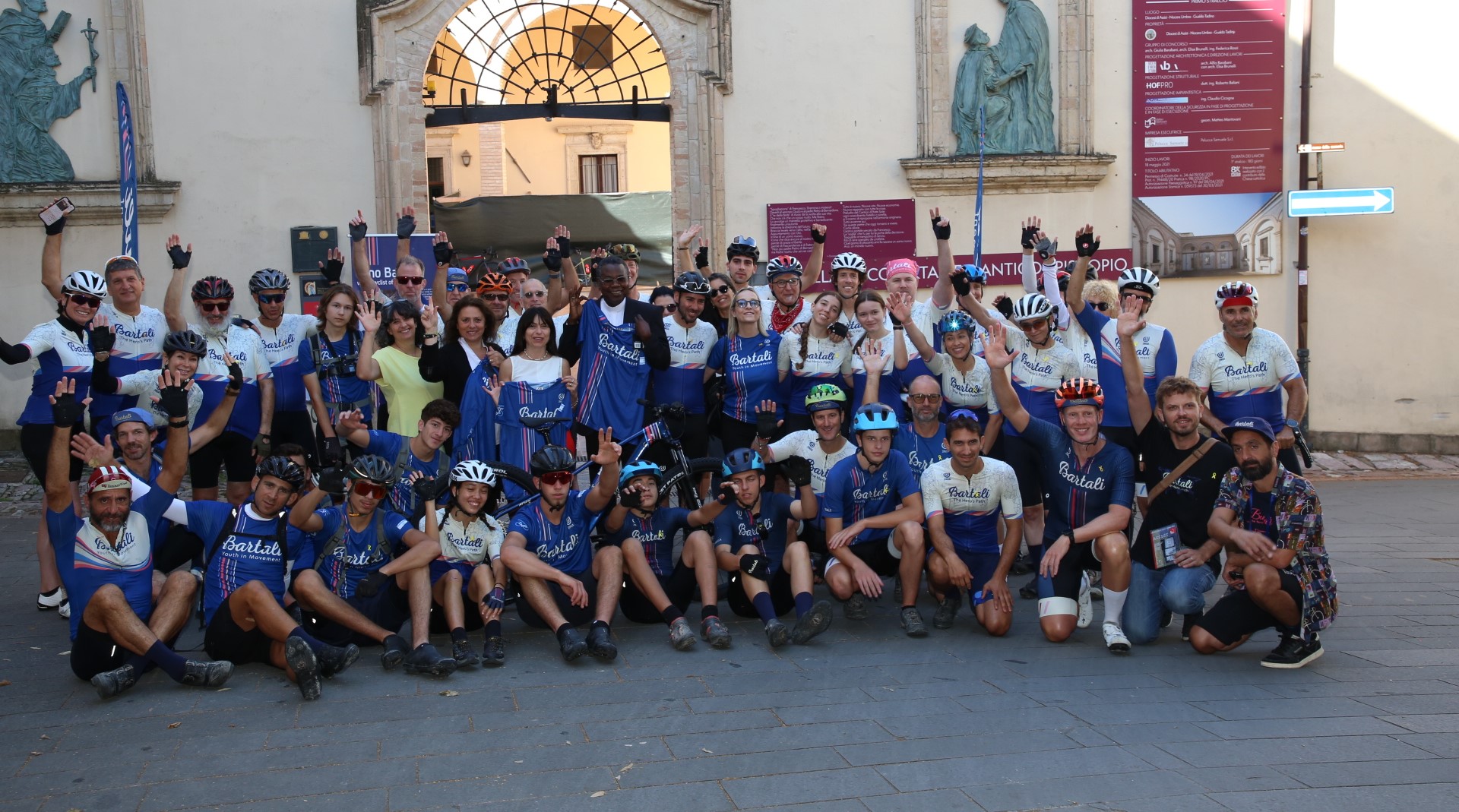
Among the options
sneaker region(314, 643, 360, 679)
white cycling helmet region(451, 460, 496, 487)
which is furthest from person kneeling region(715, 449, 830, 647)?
sneaker region(314, 643, 360, 679)

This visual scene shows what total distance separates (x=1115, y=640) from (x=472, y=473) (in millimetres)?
3480

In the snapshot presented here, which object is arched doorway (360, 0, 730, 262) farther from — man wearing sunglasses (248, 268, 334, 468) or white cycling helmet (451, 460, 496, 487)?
white cycling helmet (451, 460, 496, 487)

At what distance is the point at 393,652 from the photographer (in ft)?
20.7

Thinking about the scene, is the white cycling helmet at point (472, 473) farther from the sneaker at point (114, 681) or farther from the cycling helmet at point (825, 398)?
the cycling helmet at point (825, 398)

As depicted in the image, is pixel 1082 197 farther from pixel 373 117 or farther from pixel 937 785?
pixel 937 785

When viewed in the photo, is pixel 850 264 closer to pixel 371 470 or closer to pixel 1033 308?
pixel 1033 308

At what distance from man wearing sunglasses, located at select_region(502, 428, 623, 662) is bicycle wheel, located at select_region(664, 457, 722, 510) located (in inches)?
16.9

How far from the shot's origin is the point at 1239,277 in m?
14.2

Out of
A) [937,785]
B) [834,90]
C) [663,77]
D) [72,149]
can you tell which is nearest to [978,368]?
[937,785]

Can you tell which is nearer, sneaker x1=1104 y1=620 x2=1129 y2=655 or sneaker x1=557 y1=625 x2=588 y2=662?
sneaker x1=557 y1=625 x2=588 y2=662

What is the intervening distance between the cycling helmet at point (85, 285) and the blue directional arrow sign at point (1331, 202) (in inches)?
469

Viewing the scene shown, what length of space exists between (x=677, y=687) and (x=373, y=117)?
942cm

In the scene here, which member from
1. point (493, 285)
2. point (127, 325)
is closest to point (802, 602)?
point (493, 285)

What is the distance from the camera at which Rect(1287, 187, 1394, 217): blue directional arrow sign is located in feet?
45.5
